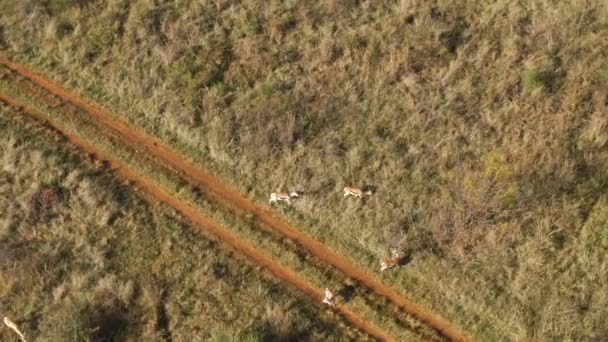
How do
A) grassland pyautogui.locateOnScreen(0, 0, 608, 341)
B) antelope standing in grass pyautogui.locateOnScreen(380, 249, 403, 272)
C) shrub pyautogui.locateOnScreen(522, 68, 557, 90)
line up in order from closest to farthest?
grassland pyautogui.locateOnScreen(0, 0, 608, 341)
antelope standing in grass pyautogui.locateOnScreen(380, 249, 403, 272)
shrub pyautogui.locateOnScreen(522, 68, 557, 90)

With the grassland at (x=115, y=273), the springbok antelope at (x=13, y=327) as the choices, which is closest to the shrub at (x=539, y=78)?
the grassland at (x=115, y=273)

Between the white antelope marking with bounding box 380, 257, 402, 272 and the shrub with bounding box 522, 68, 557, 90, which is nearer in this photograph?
the white antelope marking with bounding box 380, 257, 402, 272

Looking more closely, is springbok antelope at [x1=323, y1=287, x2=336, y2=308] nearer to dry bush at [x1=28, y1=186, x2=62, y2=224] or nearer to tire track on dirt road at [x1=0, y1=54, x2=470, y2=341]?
tire track on dirt road at [x1=0, y1=54, x2=470, y2=341]

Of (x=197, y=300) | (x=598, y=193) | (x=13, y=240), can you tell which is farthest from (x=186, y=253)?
(x=598, y=193)

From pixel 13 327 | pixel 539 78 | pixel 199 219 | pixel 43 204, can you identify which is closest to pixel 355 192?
pixel 199 219

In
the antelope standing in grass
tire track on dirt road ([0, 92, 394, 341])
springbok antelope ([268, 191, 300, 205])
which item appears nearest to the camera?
tire track on dirt road ([0, 92, 394, 341])

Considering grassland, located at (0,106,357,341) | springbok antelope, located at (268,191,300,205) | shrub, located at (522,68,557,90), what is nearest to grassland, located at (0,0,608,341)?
shrub, located at (522,68,557,90)

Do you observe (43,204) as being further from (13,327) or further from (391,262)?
(391,262)
